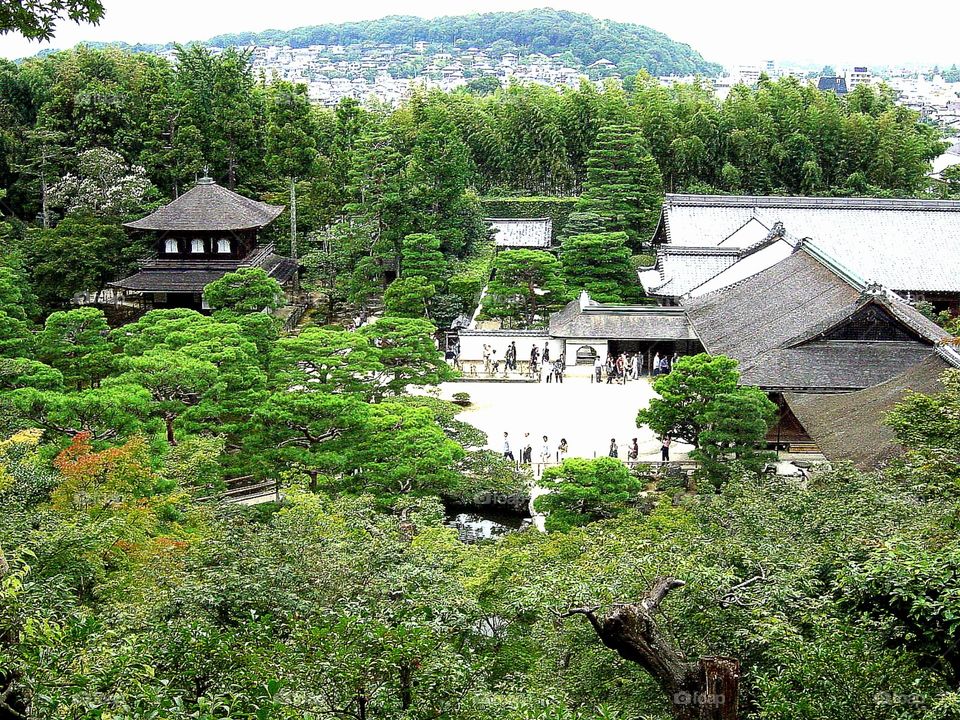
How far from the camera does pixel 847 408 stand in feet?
76.2

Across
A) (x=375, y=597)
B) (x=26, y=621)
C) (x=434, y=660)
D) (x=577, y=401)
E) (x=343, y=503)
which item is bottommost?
(x=577, y=401)

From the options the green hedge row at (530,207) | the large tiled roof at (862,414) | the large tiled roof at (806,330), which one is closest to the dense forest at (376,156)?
the green hedge row at (530,207)

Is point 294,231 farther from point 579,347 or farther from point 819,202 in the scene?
point 819,202

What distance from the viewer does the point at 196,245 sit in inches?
1603

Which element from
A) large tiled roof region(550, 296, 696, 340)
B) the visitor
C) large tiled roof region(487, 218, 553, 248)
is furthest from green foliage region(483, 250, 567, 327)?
the visitor

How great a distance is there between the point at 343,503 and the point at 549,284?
21.5 metres

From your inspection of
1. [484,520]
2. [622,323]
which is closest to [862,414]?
[484,520]

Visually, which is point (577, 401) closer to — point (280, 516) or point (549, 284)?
point (549, 284)

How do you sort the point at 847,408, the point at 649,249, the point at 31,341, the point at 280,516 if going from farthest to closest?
the point at 649,249 → the point at 31,341 → the point at 847,408 → the point at 280,516

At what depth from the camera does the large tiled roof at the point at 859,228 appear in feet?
128

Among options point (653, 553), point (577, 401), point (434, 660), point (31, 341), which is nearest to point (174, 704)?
point (434, 660)

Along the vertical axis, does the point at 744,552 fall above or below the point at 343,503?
above

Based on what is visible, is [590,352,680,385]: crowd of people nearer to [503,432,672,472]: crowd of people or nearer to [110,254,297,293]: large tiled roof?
[503,432,672,472]: crowd of people

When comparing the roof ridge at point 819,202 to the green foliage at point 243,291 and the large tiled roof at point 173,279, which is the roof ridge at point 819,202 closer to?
the large tiled roof at point 173,279
